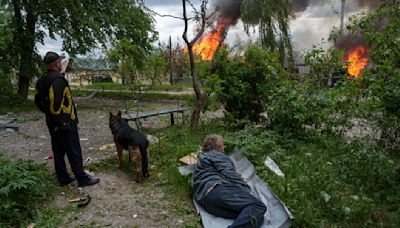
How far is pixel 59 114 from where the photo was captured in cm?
503

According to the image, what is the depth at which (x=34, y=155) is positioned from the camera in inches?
294

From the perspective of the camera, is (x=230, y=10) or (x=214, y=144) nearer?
(x=214, y=144)

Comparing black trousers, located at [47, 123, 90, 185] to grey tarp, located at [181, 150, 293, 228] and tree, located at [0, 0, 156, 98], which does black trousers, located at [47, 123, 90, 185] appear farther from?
tree, located at [0, 0, 156, 98]

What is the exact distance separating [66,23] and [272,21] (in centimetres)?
1116

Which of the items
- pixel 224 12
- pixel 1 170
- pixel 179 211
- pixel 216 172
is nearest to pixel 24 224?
pixel 1 170

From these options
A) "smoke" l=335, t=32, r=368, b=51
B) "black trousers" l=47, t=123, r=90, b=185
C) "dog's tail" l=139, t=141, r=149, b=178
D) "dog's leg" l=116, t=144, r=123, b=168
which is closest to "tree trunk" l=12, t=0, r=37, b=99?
"dog's leg" l=116, t=144, r=123, b=168

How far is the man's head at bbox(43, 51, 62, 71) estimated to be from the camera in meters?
5.05

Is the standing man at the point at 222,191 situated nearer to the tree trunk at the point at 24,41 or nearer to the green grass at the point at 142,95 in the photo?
the green grass at the point at 142,95

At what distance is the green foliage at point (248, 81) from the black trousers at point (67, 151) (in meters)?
4.45

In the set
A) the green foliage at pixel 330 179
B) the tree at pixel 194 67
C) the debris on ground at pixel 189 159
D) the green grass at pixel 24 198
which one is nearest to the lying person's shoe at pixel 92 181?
the green grass at pixel 24 198

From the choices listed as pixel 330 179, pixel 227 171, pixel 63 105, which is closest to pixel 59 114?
pixel 63 105

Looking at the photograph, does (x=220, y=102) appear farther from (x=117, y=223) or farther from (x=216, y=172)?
(x=117, y=223)

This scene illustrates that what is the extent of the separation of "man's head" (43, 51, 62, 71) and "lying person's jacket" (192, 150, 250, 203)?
260 centimetres

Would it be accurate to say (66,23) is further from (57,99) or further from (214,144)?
(214,144)
